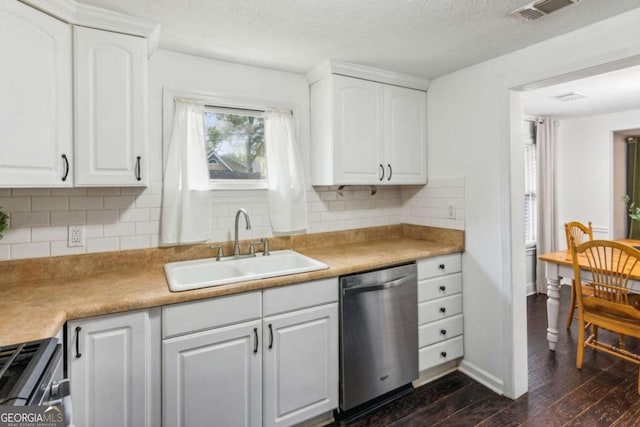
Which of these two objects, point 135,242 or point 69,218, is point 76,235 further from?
point 135,242

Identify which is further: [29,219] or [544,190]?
[544,190]

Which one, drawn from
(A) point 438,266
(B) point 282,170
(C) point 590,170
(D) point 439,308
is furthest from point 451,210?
(C) point 590,170

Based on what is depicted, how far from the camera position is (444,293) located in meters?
2.51

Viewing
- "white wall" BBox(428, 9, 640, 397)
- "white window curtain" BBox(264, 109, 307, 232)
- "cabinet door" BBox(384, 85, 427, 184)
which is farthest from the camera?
"cabinet door" BBox(384, 85, 427, 184)

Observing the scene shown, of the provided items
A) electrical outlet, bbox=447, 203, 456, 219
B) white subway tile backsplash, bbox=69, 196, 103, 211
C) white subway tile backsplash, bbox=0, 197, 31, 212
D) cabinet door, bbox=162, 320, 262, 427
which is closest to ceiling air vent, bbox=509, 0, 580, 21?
electrical outlet, bbox=447, 203, 456, 219

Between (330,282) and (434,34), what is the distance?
4.83 feet

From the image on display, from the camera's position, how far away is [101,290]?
5.30 feet

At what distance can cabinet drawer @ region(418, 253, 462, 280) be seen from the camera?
2385mm

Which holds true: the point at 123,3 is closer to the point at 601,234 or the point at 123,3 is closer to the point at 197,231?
the point at 197,231

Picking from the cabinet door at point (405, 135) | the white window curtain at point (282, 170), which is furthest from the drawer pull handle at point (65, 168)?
the cabinet door at point (405, 135)

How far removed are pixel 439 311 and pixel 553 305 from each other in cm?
114

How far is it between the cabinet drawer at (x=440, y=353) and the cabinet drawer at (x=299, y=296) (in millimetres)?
887

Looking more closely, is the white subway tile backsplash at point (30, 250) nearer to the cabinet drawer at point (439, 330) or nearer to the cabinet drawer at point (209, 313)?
the cabinet drawer at point (209, 313)

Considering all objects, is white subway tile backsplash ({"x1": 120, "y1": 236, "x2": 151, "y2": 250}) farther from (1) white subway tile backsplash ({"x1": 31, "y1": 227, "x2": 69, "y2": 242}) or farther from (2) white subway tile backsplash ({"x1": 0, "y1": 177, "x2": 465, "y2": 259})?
(1) white subway tile backsplash ({"x1": 31, "y1": 227, "x2": 69, "y2": 242})
